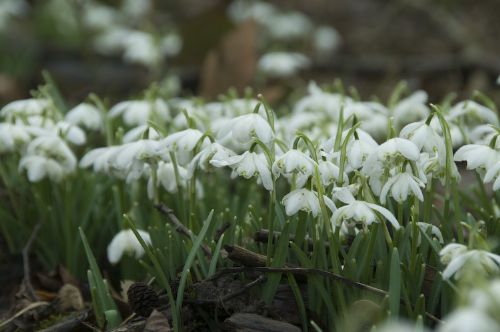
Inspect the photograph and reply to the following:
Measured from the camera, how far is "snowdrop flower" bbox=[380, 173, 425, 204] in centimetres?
164

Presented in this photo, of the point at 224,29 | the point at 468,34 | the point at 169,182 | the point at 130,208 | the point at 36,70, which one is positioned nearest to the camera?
the point at 169,182

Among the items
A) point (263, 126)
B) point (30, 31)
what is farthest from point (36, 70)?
point (263, 126)

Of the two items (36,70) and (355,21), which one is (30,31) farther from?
(355,21)

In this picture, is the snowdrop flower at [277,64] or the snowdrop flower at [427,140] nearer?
the snowdrop flower at [427,140]

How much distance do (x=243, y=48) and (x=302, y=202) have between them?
102 inches

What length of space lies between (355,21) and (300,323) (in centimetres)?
660

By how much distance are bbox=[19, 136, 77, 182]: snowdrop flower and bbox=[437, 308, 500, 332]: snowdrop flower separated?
1.51 metres

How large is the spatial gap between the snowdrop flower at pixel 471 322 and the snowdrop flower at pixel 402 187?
0.56 metres

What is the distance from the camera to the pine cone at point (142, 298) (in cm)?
181

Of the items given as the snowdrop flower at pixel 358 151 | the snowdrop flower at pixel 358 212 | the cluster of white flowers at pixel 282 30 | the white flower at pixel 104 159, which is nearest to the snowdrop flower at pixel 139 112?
the white flower at pixel 104 159

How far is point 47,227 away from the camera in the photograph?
242 centimetres

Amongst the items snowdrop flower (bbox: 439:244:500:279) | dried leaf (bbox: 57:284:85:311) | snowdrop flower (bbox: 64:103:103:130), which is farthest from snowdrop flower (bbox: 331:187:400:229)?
snowdrop flower (bbox: 64:103:103:130)

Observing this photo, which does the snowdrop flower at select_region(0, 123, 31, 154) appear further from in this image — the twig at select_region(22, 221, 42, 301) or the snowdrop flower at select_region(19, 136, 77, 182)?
the twig at select_region(22, 221, 42, 301)

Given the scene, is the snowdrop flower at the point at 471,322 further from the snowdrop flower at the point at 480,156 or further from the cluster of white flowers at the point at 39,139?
the cluster of white flowers at the point at 39,139
